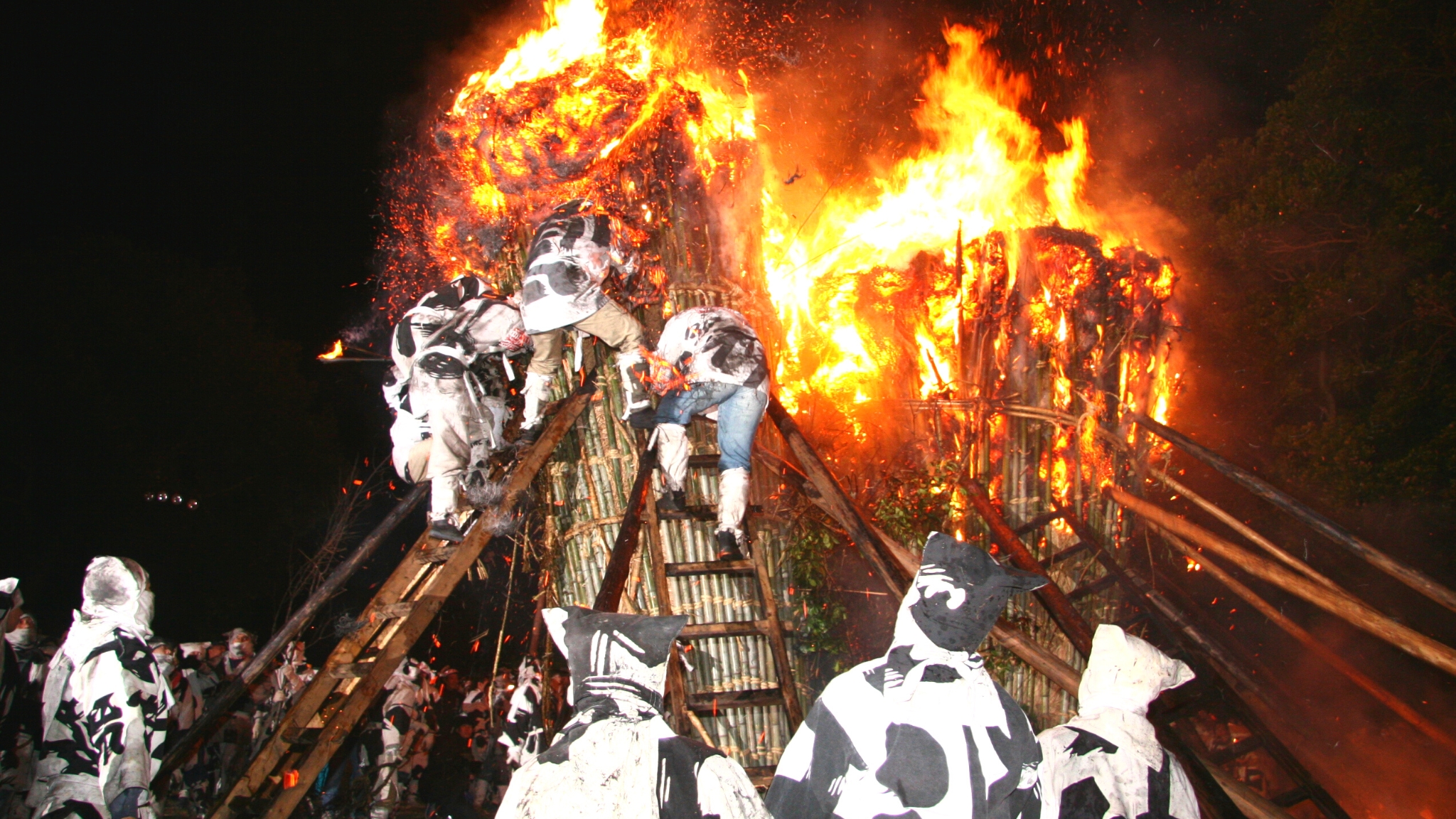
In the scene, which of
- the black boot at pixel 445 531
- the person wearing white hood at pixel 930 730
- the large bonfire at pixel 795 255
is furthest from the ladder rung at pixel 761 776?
the large bonfire at pixel 795 255

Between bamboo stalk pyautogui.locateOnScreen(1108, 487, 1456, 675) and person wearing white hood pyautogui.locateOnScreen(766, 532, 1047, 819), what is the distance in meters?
1.83

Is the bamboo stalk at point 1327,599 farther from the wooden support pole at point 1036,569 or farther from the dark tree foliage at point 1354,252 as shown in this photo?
the dark tree foliage at point 1354,252

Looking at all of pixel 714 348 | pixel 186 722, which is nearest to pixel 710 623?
pixel 714 348

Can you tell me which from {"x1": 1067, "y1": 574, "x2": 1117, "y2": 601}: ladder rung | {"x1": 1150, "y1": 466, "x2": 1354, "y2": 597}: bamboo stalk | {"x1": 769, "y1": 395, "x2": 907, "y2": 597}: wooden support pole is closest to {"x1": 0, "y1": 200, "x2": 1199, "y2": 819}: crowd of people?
{"x1": 769, "y1": 395, "x2": 907, "y2": 597}: wooden support pole

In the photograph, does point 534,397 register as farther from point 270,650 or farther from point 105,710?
point 105,710

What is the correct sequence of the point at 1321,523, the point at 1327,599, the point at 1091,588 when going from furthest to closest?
1. the point at 1091,588
2. the point at 1321,523
3. the point at 1327,599

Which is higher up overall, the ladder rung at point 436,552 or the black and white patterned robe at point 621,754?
the ladder rung at point 436,552

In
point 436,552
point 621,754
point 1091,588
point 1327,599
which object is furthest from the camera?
point 1091,588

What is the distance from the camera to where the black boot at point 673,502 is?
504 cm

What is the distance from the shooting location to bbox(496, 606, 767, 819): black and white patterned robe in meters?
2.40

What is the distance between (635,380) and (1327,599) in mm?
3843

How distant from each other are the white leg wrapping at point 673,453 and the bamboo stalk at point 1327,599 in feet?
10.6

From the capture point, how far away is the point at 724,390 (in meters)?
4.73

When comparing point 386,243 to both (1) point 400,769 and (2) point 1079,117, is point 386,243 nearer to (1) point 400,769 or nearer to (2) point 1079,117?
(1) point 400,769
